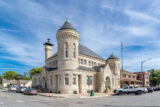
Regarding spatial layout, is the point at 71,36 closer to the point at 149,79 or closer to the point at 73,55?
the point at 73,55

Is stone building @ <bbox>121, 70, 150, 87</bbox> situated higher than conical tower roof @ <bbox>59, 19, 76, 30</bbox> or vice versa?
conical tower roof @ <bbox>59, 19, 76, 30</bbox>

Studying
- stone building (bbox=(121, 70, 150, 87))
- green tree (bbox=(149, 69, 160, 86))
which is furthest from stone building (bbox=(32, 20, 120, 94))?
green tree (bbox=(149, 69, 160, 86))

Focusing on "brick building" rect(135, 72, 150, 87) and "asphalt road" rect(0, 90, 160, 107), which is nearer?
"asphalt road" rect(0, 90, 160, 107)

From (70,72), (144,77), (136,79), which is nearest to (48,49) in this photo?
(70,72)

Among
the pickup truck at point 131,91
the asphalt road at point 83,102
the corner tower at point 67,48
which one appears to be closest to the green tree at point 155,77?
the pickup truck at point 131,91

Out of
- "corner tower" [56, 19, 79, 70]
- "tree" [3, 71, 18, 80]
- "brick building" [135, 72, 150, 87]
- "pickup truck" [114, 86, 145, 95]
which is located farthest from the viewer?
"tree" [3, 71, 18, 80]

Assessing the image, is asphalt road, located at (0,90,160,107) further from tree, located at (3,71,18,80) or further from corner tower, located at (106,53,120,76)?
tree, located at (3,71,18,80)

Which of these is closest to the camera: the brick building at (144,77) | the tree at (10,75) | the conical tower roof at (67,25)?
the conical tower roof at (67,25)

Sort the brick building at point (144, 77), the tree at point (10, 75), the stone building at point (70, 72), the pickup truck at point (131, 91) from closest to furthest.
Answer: the pickup truck at point (131, 91), the stone building at point (70, 72), the brick building at point (144, 77), the tree at point (10, 75)

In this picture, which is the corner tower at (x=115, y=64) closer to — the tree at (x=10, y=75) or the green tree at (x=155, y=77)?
the green tree at (x=155, y=77)

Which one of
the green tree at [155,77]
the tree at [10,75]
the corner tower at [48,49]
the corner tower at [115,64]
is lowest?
the tree at [10,75]

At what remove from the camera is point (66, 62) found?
3011cm

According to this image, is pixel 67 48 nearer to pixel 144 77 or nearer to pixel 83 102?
pixel 83 102

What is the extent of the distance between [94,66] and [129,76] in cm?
3010
